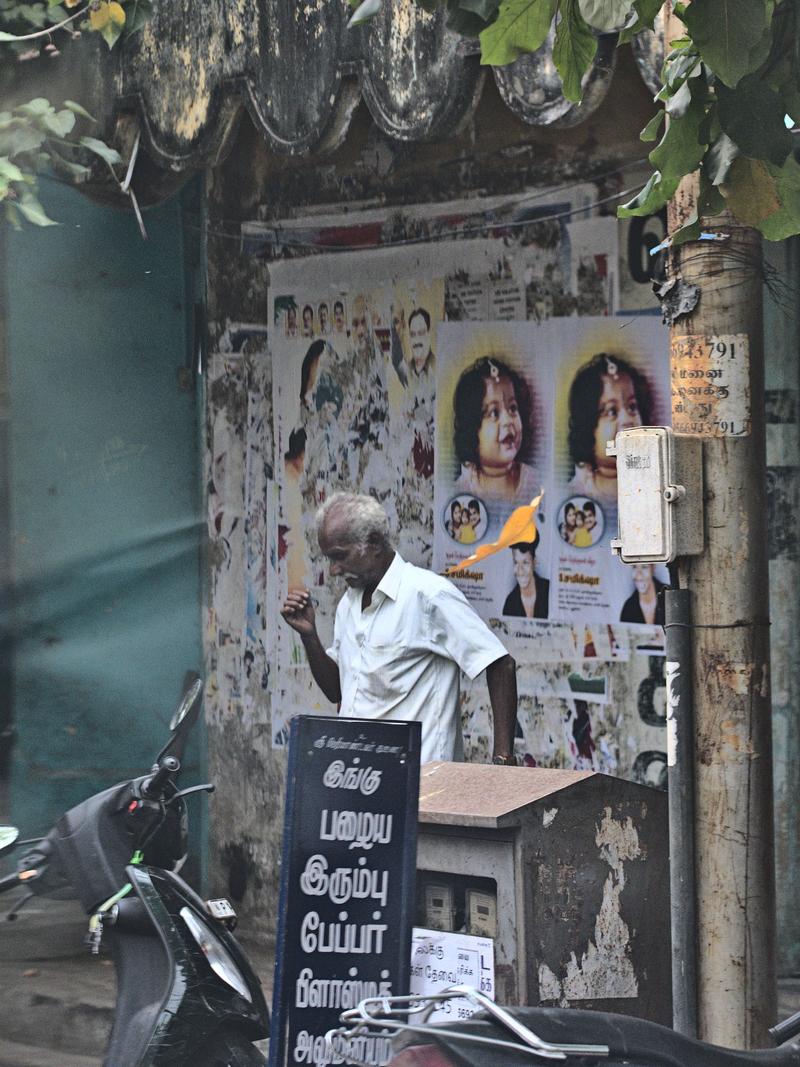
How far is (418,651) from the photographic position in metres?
5.09

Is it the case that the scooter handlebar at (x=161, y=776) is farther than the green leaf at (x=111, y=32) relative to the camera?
No

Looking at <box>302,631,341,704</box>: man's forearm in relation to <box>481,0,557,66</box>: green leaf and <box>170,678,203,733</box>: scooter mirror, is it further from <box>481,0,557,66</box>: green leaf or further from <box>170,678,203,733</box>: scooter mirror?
<box>481,0,557,66</box>: green leaf

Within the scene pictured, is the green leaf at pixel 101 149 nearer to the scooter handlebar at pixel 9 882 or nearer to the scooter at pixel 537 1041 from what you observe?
the scooter handlebar at pixel 9 882

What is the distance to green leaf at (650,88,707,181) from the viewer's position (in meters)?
3.14

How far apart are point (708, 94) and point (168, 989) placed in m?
2.41

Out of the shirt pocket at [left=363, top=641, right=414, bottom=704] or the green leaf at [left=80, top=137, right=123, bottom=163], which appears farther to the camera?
the green leaf at [left=80, top=137, right=123, bottom=163]

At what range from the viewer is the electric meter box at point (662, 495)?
137 inches

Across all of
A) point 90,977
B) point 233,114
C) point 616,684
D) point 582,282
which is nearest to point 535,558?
point 616,684

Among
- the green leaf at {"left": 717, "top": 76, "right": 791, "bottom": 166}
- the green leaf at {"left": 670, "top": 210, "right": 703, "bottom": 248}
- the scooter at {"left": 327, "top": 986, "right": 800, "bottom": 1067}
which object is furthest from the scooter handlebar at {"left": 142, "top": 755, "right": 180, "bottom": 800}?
the green leaf at {"left": 717, "top": 76, "right": 791, "bottom": 166}

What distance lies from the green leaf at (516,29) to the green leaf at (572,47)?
53 millimetres

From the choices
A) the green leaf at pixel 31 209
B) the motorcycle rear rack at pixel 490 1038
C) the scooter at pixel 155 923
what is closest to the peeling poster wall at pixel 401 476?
the green leaf at pixel 31 209

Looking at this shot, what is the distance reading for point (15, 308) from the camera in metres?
7.29

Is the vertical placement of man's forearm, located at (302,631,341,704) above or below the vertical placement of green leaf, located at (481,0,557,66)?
below

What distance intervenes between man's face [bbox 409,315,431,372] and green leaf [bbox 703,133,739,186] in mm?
3426
